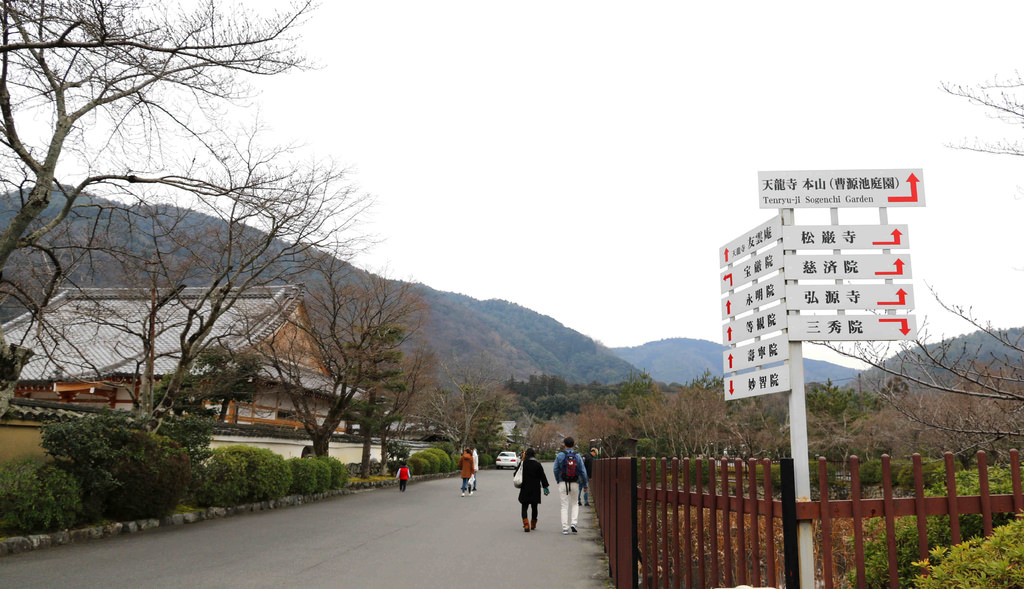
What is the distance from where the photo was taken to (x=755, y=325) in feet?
16.7

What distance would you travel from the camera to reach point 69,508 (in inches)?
382

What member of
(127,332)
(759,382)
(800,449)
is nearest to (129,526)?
(127,332)

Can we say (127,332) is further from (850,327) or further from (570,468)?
(850,327)

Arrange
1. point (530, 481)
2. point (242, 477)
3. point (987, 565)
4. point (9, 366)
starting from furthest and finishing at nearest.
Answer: point (242, 477) → point (530, 481) → point (9, 366) → point (987, 565)

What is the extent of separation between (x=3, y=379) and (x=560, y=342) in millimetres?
137879

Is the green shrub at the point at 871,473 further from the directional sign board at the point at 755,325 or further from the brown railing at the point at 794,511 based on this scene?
the directional sign board at the point at 755,325

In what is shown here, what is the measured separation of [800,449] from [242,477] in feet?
43.2

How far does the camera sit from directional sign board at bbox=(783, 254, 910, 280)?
15.2 feet

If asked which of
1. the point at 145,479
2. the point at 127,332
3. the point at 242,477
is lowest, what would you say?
the point at 242,477

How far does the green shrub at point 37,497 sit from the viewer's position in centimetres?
900

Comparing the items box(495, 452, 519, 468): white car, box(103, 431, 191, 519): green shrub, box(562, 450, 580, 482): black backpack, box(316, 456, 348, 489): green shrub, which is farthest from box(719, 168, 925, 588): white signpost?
box(495, 452, 519, 468): white car

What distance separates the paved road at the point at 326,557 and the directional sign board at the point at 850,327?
13.9 ft

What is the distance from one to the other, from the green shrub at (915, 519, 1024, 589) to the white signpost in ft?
4.54

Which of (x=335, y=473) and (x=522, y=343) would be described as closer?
(x=335, y=473)
